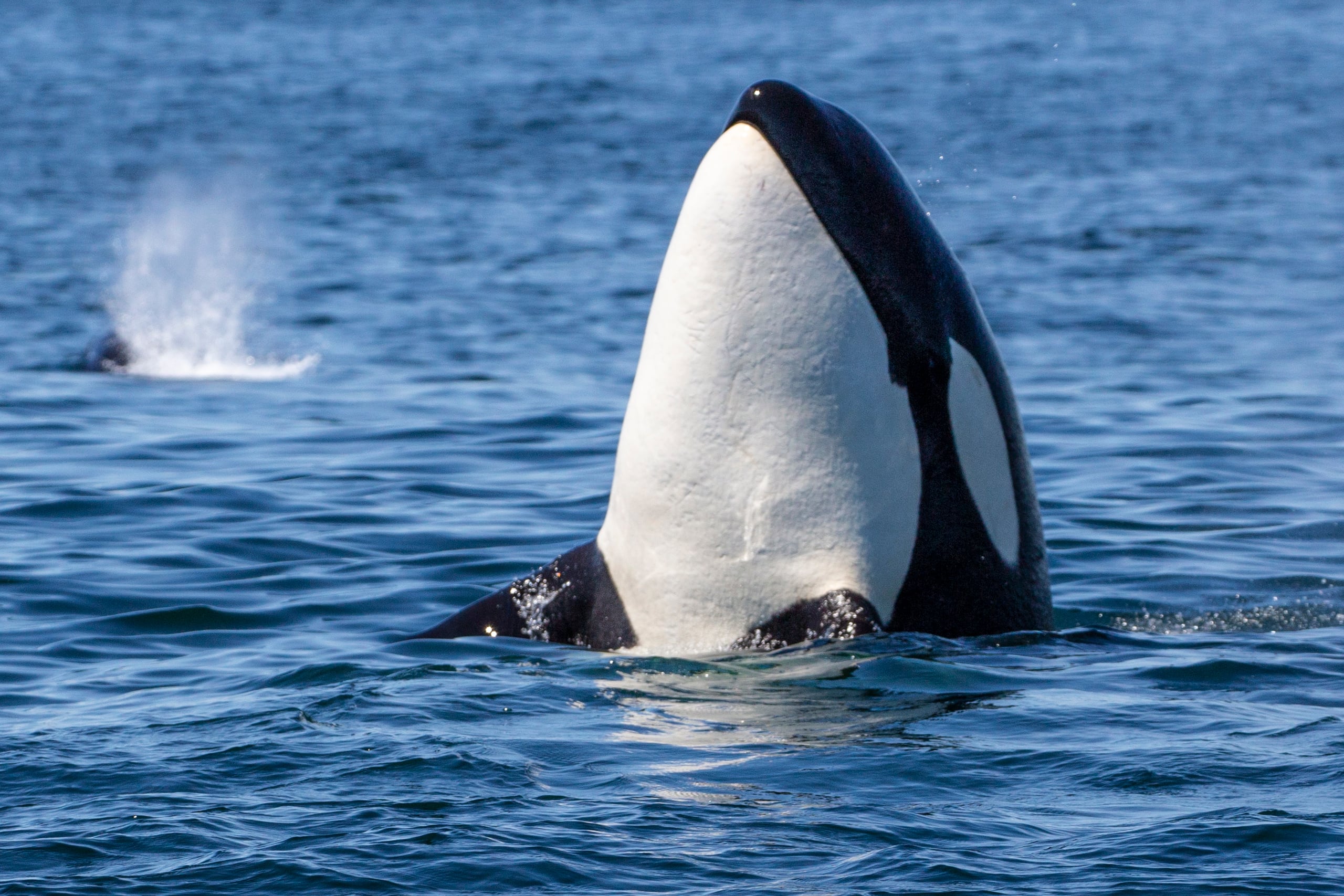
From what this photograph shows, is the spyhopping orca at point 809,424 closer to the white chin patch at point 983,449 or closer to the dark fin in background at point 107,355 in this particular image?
the white chin patch at point 983,449

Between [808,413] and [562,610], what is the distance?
166cm

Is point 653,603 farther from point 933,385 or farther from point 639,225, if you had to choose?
point 639,225

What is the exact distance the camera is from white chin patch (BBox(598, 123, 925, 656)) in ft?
24.8

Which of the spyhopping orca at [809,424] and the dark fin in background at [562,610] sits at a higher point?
the spyhopping orca at [809,424]

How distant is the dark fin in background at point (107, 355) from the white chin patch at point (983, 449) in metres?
15.0

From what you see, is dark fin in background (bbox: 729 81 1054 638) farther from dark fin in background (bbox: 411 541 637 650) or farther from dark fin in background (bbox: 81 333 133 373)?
dark fin in background (bbox: 81 333 133 373)

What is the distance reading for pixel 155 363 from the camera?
21.6 metres

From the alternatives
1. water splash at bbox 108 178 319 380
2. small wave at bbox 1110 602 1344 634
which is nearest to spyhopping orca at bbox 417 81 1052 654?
small wave at bbox 1110 602 1344 634

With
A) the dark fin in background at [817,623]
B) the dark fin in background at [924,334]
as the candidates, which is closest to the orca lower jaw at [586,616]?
the dark fin in background at [817,623]

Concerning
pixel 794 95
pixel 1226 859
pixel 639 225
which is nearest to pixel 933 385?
pixel 794 95

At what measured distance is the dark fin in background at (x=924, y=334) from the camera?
24.9 feet

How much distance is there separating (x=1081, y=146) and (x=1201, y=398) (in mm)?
24726

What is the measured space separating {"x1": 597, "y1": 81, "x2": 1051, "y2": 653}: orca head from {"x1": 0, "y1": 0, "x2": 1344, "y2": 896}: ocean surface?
0.30 meters

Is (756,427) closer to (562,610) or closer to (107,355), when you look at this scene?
(562,610)
